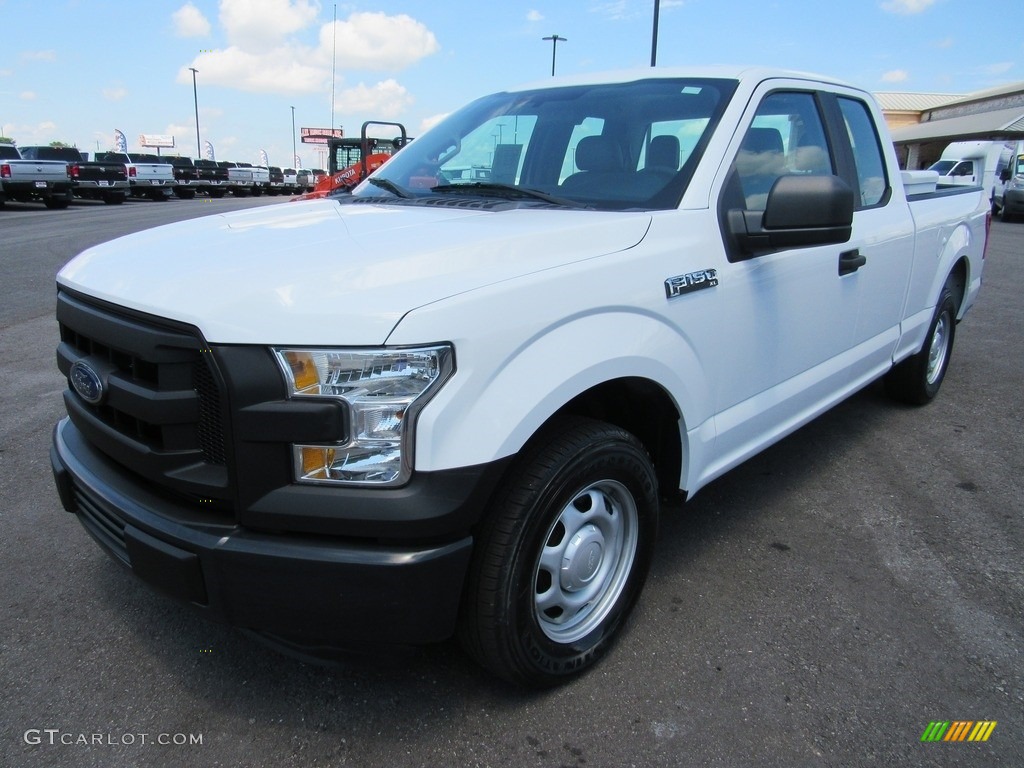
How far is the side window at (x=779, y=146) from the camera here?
2.79m

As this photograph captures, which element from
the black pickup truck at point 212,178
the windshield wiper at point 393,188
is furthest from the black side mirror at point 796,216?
the black pickup truck at point 212,178

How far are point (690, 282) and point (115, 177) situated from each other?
2814 cm

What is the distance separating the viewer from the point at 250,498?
5.87 feet

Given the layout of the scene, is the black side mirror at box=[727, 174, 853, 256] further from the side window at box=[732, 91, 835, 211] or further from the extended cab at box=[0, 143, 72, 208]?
the extended cab at box=[0, 143, 72, 208]

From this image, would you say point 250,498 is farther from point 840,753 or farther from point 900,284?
point 900,284

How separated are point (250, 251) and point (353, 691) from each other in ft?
4.30

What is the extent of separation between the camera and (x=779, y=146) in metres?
3.02

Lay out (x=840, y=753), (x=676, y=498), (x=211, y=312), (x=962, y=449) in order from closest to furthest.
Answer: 1. (x=211, y=312)
2. (x=840, y=753)
3. (x=676, y=498)
4. (x=962, y=449)

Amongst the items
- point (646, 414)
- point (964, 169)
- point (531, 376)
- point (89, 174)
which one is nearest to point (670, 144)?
point (646, 414)

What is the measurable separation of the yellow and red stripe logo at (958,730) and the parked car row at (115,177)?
24236mm

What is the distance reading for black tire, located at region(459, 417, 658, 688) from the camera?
1948 mm

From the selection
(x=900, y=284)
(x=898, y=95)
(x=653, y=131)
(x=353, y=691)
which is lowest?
(x=353, y=691)

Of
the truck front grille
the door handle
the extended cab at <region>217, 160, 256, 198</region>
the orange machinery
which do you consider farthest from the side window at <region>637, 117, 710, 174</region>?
the extended cab at <region>217, 160, 256, 198</region>

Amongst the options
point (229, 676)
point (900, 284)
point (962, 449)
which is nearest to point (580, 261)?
point (229, 676)
